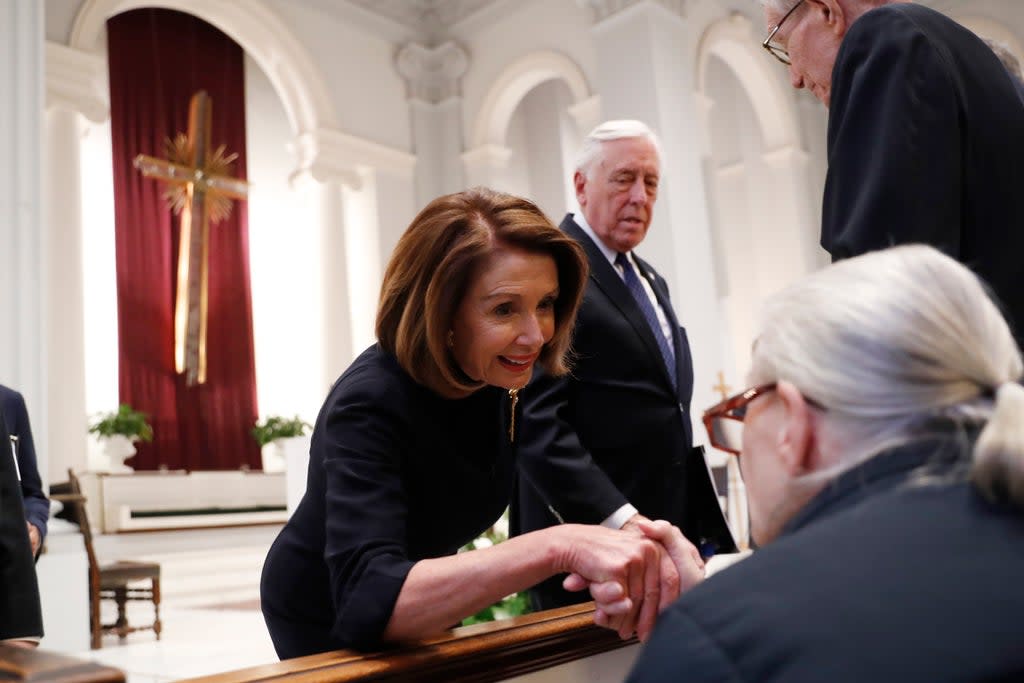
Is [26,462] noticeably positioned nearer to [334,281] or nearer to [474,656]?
[474,656]

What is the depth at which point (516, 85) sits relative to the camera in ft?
39.9

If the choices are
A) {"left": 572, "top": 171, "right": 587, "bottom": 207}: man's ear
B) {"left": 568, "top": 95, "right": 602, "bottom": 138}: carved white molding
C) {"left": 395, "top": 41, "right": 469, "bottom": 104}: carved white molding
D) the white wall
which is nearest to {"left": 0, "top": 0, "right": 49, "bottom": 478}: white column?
{"left": 572, "top": 171, "right": 587, "bottom": 207}: man's ear

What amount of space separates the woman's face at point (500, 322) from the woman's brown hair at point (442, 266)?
0.02m

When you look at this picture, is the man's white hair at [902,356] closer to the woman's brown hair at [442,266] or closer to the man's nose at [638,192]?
the woman's brown hair at [442,266]

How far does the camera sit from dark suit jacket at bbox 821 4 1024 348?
1591 mm

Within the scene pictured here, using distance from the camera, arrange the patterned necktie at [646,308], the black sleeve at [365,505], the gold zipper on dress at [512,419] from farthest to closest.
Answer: the patterned necktie at [646,308] < the gold zipper on dress at [512,419] < the black sleeve at [365,505]

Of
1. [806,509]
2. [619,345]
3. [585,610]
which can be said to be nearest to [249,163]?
[619,345]

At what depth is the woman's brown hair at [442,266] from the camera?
1.74m

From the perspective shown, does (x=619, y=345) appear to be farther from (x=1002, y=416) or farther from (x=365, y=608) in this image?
(x=1002, y=416)

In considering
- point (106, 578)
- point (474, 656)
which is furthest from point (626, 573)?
point (106, 578)

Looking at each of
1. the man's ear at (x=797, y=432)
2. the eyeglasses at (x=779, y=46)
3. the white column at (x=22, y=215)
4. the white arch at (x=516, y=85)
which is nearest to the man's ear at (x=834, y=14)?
the eyeglasses at (x=779, y=46)

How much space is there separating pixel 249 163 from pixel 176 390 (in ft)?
11.4

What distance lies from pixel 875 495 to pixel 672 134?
9.64 m

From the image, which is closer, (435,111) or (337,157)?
(337,157)
